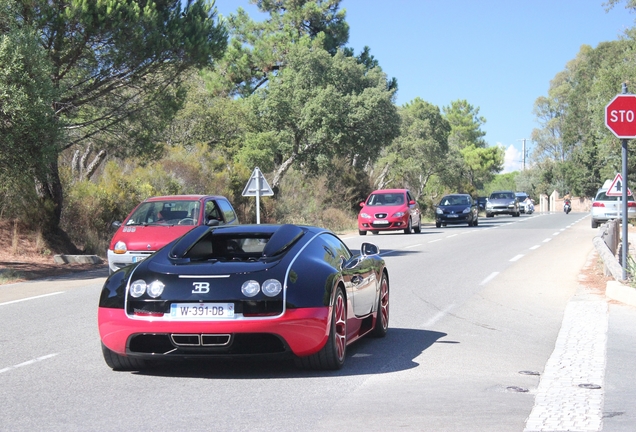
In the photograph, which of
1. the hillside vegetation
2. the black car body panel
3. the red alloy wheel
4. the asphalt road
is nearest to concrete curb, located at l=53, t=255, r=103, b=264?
the hillside vegetation

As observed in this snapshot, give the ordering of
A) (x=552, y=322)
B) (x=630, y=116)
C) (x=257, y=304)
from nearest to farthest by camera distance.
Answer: (x=257, y=304), (x=552, y=322), (x=630, y=116)

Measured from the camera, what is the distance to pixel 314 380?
24.0 feet

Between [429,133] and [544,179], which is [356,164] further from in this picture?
[544,179]

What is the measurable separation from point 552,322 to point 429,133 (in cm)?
5591

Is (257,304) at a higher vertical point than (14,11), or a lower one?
lower

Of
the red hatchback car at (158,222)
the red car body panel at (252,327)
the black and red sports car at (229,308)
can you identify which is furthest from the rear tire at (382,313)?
the red hatchback car at (158,222)

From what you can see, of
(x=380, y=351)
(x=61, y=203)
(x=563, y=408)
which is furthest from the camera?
(x=61, y=203)

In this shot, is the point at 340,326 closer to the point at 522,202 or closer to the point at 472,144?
the point at 522,202

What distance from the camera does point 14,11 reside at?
20047mm

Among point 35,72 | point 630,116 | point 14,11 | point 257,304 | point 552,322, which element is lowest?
point 552,322

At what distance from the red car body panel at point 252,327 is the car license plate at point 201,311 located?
5 centimetres

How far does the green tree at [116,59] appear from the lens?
67.8ft

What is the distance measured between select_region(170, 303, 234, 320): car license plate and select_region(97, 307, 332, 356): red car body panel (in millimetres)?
51

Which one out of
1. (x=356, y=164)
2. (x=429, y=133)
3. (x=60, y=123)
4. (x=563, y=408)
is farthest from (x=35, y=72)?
(x=429, y=133)
